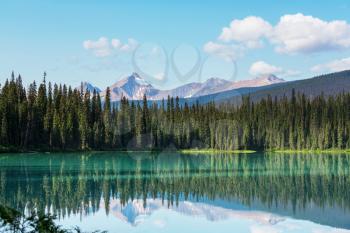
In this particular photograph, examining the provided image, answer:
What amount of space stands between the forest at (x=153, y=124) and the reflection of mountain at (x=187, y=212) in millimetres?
74819

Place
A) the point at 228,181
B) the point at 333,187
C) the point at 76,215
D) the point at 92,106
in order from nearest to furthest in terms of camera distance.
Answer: the point at 76,215 → the point at 333,187 → the point at 228,181 → the point at 92,106

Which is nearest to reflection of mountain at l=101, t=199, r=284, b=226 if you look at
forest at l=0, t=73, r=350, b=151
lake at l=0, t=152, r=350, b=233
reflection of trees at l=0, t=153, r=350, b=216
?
lake at l=0, t=152, r=350, b=233

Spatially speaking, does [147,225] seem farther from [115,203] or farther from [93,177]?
[93,177]

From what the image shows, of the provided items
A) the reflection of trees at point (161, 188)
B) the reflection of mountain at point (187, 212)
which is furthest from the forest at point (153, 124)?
the reflection of mountain at point (187, 212)

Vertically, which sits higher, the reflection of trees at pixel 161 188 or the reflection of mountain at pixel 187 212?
the reflection of trees at pixel 161 188

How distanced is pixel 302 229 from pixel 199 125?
12335 cm

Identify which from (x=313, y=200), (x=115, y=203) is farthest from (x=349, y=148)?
(x=115, y=203)

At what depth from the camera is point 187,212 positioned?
3212 centimetres

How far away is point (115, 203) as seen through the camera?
35.4 m

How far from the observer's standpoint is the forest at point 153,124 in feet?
375

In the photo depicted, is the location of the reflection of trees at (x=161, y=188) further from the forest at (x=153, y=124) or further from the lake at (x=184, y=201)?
the forest at (x=153, y=124)

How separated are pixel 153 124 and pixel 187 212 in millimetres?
115794

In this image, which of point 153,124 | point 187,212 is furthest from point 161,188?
point 153,124

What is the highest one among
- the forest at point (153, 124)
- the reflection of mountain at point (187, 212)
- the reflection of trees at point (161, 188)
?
the forest at point (153, 124)
